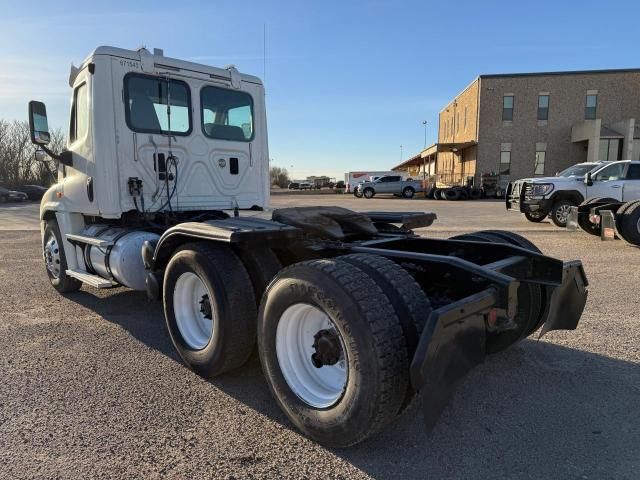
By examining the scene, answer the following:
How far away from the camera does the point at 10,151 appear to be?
159ft

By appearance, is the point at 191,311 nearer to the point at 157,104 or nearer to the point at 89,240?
the point at 89,240

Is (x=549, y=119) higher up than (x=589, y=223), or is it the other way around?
(x=549, y=119)

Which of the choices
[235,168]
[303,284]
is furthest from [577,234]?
[303,284]

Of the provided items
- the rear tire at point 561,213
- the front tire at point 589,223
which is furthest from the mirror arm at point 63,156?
the rear tire at point 561,213

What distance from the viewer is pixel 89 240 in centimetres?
550

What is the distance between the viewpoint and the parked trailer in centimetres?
993

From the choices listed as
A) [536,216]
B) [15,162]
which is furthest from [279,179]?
[536,216]

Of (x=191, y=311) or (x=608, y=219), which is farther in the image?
(x=608, y=219)

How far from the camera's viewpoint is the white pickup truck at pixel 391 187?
40250mm

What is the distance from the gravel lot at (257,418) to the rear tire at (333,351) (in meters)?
0.22

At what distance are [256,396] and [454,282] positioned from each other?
5.29 ft

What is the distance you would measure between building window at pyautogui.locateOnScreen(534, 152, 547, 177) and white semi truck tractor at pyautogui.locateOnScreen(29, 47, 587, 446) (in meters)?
37.5

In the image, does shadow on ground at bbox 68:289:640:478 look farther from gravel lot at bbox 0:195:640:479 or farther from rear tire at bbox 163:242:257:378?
rear tire at bbox 163:242:257:378

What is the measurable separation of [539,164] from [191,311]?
40.2 metres
